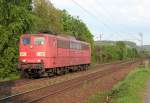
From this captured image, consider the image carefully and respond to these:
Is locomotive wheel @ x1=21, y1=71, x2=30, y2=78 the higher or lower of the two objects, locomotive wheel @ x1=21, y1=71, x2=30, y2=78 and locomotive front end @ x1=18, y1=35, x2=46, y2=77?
the lower

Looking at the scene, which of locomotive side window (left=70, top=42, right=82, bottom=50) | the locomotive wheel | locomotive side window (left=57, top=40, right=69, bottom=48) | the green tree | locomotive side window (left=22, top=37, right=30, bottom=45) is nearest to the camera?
locomotive side window (left=22, top=37, right=30, bottom=45)

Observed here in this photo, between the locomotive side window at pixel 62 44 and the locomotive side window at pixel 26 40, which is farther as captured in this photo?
the locomotive side window at pixel 62 44

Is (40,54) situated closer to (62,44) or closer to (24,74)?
(24,74)

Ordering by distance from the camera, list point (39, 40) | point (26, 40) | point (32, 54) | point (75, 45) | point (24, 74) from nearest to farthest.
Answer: point (32, 54) → point (39, 40) → point (26, 40) → point (24, 74) → point (75, 45)

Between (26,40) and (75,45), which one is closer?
(26,40)

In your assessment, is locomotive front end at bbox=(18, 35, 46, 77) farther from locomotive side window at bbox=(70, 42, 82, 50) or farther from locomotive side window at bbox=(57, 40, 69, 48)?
locomotive side window at bbox=(70, 42, 82, 50)

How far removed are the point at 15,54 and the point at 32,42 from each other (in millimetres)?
3051

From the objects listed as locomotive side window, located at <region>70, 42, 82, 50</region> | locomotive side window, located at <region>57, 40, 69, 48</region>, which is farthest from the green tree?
locomotive side window, located at <region>70, 42, 82, 50</region>

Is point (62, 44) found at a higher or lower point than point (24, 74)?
higher

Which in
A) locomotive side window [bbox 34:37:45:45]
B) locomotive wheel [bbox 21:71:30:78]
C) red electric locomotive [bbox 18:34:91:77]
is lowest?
locomotive wheel [bbox 21:71:30:78]

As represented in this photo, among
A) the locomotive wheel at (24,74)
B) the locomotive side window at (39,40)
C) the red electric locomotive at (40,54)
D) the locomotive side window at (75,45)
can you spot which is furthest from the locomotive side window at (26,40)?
the locomotive side window at (75,45)

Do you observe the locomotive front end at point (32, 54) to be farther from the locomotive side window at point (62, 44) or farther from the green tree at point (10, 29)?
the locomotive side window at point (62, 44)

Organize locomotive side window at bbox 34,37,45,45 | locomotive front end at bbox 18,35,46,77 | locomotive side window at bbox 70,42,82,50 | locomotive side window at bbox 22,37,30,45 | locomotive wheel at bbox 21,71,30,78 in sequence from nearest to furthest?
locomotive front end at bbox 18,35,46,77, locomotive side window at bbox 34,37,45,45, locomotive side window at bbox 22,37,30,45, locomotive wheel at bbox 21,71,30,78, locomotive side window at bbox 70,42,82,50

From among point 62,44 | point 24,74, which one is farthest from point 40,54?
point 62,44
